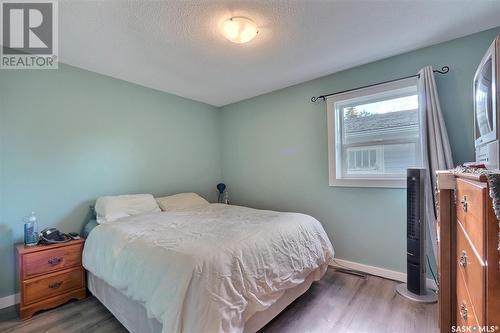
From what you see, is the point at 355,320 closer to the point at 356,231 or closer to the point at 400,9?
the point at 356,231

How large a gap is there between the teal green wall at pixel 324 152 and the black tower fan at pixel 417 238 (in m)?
0.30

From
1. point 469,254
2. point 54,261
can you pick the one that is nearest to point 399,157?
point 469,254

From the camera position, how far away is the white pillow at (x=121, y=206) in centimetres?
241

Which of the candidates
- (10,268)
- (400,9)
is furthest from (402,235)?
(10,268)

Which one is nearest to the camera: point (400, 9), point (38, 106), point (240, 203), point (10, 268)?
point (400, 9)

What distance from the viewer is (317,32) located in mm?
1999

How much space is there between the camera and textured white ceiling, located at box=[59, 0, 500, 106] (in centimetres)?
169

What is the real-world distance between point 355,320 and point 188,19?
8.97 ft

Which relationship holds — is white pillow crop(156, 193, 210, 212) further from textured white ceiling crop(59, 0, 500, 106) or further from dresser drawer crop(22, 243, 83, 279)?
textured white ceiling crop(59, 0, 500, 106)

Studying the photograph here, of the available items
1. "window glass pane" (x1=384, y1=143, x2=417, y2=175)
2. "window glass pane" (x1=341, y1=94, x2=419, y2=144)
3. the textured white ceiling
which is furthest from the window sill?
the textured white ceiling

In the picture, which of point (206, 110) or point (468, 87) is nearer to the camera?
point (468, 87)

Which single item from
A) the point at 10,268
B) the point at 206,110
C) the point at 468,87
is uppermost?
the point at 206,110

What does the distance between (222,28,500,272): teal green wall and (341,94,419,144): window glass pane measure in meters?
0.25

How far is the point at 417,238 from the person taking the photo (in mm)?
2074
